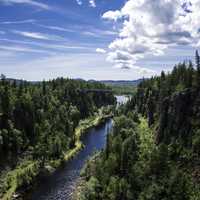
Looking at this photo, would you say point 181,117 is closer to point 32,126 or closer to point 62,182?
point 62,182

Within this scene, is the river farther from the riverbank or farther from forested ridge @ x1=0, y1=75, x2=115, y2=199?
forested ridge @ x1=0, y1=75, x2=115, y2=199

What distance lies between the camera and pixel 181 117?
327 feet

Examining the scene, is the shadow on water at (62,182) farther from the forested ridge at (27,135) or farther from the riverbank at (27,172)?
the forested ridge at (27,135)

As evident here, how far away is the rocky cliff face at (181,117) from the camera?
9300 cm

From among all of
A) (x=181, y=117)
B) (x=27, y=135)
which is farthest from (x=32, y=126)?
(x=181, y=117)

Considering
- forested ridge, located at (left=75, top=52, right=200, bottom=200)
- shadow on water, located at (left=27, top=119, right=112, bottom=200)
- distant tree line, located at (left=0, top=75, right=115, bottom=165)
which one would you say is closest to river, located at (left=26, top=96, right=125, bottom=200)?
shadow on water, located at (left=27, top=119, right=112, bottom=200)

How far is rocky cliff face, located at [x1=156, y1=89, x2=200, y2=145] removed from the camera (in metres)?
93.0

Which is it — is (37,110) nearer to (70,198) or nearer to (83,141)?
(83,141)

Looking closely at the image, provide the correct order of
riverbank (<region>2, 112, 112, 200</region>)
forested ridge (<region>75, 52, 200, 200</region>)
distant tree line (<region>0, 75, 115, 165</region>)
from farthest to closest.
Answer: distant tree line (<region>0, 75, 115, 165</region>)
riverbank (<region>2, 112, 112, 200</region>)
forested ridge (<region>75, 52, 200, 200</region>)

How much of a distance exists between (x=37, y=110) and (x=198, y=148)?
67.8 m

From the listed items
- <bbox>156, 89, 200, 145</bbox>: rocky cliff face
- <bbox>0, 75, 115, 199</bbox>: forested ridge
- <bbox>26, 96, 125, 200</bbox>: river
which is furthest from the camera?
<bbox>0, 75, 115, 199</bbox>: forested ridge

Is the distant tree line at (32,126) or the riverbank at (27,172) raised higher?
the distant tree line at (32,126)

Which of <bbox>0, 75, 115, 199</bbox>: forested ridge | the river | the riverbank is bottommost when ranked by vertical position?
the river

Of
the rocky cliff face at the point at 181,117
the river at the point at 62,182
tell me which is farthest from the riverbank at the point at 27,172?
the rocky cliff face at the point at 181,117
